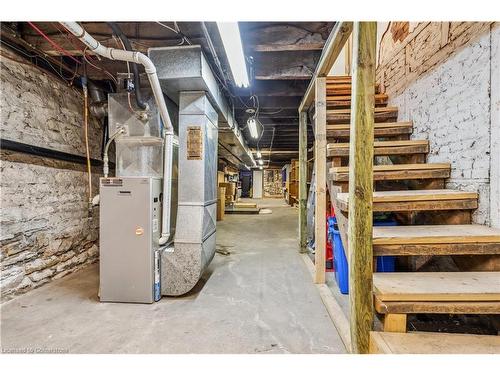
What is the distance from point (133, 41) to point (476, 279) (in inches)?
125

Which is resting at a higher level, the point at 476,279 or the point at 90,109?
the point at 90,109

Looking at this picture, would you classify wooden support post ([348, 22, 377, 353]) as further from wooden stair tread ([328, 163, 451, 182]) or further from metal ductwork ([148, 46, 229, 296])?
metal ductwork ([148, 46, 229, 296])

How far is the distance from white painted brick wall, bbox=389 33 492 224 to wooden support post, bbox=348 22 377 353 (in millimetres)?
1027

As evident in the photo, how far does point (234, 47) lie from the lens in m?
1.96

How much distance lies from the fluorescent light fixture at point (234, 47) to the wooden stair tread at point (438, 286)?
73.4 inches

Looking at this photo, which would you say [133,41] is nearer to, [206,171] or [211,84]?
[211,84]

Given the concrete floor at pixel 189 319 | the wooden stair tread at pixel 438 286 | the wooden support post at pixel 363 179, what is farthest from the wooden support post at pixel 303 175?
the wooden support post at pixel 363 179

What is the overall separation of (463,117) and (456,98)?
0.61 ft

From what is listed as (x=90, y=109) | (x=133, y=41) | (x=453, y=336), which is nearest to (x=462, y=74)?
(x=453, y=336)

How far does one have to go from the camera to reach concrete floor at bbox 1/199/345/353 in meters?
1.65

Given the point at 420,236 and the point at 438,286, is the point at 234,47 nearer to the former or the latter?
the point at 420,236

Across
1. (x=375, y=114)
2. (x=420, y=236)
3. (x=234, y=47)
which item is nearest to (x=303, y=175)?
(x=375, y=114)

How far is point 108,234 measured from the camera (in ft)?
7.52

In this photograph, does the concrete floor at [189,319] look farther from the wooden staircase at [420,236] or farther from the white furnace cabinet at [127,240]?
the wooden staircase at [420,236]
